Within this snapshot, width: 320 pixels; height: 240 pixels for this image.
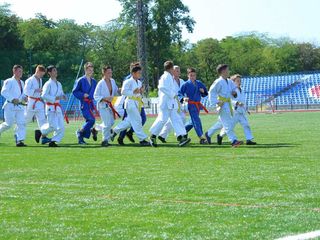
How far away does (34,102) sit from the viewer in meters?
19.4

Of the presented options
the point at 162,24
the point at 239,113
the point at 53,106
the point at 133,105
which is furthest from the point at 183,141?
the point at 162,24

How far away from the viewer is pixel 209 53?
9831 centimetres

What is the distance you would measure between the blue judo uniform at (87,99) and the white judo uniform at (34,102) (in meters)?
1.01

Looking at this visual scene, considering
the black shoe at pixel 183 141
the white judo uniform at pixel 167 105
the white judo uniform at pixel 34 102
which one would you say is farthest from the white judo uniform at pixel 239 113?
the white judo uniform at pixel 34 102

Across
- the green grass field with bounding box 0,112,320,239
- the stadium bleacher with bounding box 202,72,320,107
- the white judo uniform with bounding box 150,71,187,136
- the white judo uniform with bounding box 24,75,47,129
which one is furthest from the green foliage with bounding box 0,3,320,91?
the green grass field with bounding box 0,112,320,239

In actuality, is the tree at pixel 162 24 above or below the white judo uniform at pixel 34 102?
above

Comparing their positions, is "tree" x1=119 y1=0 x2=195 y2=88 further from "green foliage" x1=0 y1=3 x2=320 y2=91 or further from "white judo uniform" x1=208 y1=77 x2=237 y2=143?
"white judo uniform" x1=208 y1=77 x2=237 y2=143

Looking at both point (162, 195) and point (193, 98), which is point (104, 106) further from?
point (162, 195)

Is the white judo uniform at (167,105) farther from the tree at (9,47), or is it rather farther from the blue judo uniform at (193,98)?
the tree at (9,47)

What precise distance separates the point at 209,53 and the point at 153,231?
92.7 meters

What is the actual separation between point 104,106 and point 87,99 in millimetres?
531

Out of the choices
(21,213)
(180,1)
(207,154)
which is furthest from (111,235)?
(180,1)

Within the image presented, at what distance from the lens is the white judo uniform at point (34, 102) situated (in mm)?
19141

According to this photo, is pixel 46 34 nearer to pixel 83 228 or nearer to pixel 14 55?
pixel 14 55
